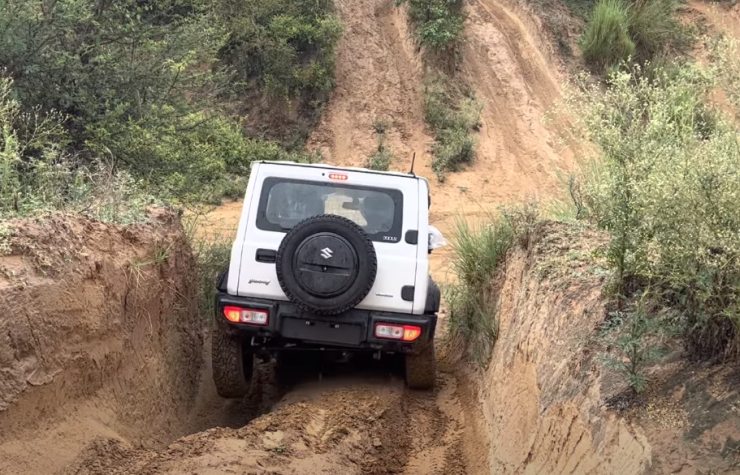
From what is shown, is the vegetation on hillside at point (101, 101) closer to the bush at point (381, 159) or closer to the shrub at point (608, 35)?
the bush at point (381, 159)

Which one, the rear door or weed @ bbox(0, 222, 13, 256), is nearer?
weed @ bbox(0, 222, 13, 256)

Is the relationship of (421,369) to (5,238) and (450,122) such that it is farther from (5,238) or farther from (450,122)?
(450,122)

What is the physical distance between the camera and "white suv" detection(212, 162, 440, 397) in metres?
5.67

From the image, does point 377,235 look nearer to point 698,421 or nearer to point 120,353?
point 120,353

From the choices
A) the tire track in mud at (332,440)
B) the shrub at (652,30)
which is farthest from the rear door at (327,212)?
the shrub at (652,30)

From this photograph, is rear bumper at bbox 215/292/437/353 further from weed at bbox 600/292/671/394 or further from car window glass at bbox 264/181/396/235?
weed at bbox 600/292/671/394

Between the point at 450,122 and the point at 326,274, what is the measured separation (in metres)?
14.3

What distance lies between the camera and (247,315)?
604 cm

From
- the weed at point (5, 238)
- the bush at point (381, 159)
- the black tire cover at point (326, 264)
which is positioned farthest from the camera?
the bush at point (381, 159)

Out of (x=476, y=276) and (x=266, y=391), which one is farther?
(x=476, y=276)

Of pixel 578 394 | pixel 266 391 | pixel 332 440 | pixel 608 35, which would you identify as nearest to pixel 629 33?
pixel 608 35

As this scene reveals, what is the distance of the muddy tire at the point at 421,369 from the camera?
261 inches

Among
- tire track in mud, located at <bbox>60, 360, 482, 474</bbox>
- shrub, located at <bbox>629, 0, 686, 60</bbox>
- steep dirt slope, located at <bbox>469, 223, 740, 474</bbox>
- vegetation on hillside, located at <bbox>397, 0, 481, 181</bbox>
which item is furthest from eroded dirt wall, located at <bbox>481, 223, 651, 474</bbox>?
shrub, located at <bbox>629, 0, 686, 60</bbox>

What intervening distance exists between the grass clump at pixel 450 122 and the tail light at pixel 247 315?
40.2 feet
